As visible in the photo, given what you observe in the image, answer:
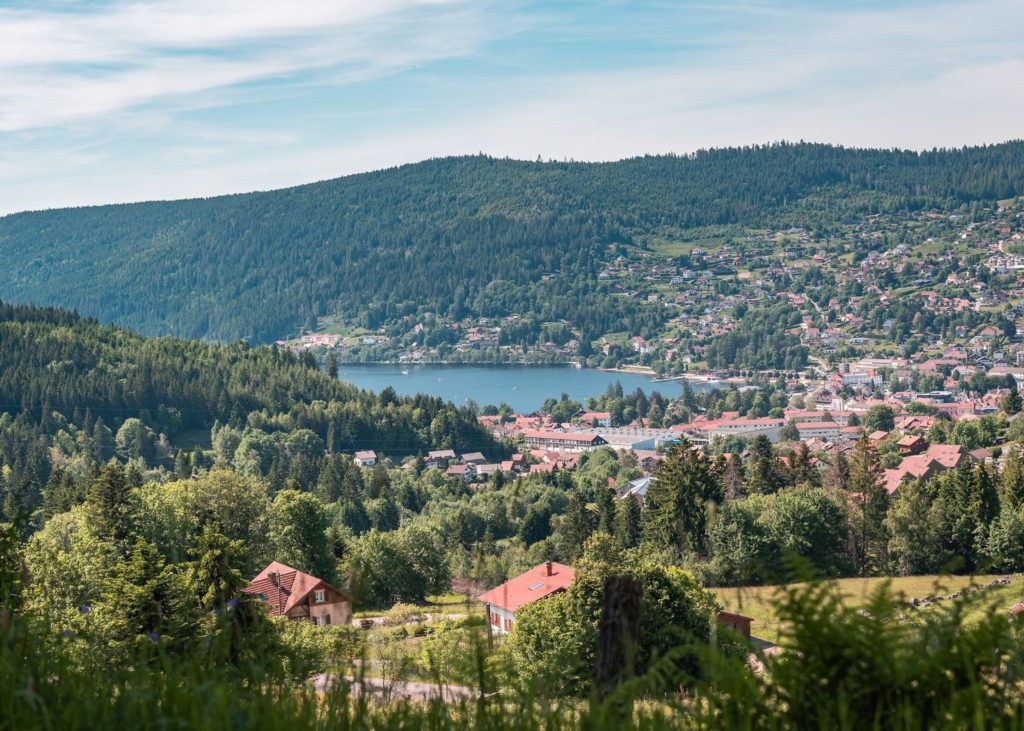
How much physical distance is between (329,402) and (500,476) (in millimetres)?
21936

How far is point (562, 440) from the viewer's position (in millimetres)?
94125

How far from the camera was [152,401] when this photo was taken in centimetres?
7575

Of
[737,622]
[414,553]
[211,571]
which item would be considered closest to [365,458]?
[414,553]

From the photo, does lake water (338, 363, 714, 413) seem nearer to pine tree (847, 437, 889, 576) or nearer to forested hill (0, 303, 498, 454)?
forested hill (0, 303, 498, 454)

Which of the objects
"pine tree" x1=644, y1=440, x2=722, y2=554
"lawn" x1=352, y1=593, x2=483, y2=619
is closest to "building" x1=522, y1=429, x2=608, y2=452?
"pine tree" x1=644, y1=440, x2=722, y2=554

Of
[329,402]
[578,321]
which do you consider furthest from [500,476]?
[578,321]

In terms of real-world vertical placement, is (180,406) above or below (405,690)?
below

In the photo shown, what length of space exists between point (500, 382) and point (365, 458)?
246ft

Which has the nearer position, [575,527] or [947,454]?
[575,527]

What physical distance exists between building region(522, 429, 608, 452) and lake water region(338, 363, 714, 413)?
892 inches

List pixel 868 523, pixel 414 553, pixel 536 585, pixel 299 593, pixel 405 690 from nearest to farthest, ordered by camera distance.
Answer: pixel 405 690, pixel 299 593, pixel 536 585, pixel 414 553, pixel 868 523

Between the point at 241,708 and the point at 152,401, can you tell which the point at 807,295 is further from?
the point at 241,708

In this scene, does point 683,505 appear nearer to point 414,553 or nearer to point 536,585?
point 414,553

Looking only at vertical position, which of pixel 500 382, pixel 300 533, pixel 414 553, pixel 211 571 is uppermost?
pixel 211 571
